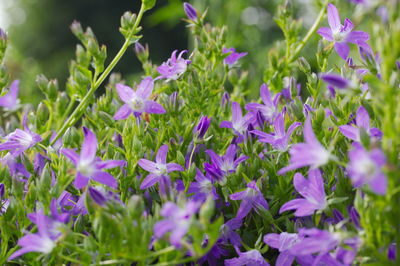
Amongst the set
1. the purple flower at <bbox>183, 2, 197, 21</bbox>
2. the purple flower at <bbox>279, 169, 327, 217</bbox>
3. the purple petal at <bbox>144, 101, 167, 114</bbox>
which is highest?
the purple flower at <bbox>183, 2, 197, 21</bbox>

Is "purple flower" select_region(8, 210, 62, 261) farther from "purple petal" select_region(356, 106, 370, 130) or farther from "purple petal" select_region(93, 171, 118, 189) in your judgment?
"purple petal" select_region(356, 106, 370, 130)

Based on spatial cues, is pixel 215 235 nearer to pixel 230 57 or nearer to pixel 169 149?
pixel 169 149

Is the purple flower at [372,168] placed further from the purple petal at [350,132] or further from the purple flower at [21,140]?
the purple flower at [21,140]

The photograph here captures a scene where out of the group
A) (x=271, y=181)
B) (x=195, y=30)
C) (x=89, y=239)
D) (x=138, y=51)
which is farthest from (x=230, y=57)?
(x=89, y=239)

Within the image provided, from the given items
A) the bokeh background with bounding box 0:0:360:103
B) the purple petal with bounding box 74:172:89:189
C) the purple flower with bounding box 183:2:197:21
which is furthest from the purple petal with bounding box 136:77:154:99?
the bokeh background with bounding box 0:0:360:103

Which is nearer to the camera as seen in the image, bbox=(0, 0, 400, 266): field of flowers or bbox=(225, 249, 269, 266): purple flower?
bbox=(0, 0, 400, 266): field of flowers

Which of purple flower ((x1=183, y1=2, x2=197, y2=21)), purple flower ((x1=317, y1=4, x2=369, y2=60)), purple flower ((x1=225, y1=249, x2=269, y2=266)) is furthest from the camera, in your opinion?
purple flower ((x1=183, y1=2, x2=197, y2=21))

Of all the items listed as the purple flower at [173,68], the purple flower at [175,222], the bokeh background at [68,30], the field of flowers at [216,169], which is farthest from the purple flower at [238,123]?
the bokeh background at [68,30]
